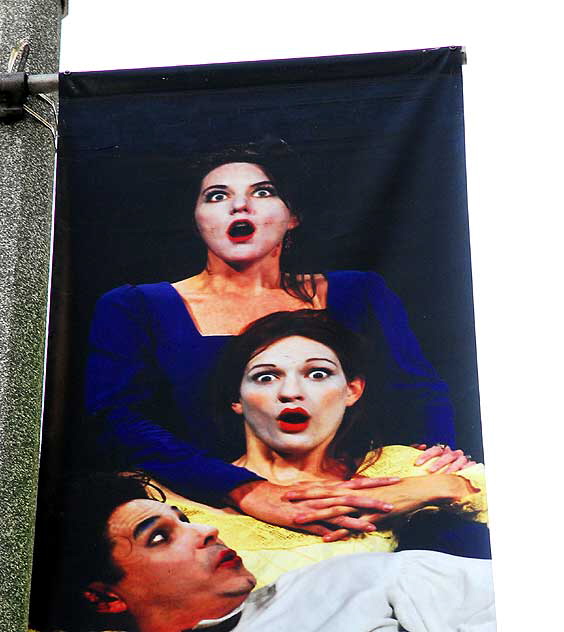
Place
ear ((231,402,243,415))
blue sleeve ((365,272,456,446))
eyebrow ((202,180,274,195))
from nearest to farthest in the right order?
blue sleeve ((365,272,456,446)) < ear ((231,402,243,415)) < eyebrow ((202,180,274,195))

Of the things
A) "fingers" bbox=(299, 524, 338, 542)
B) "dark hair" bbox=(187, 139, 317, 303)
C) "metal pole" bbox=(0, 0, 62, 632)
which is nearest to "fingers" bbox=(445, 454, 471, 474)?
"fingers" bbox=(299, 524, 338, 542)

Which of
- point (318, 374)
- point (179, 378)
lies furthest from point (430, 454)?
point (179, 378)

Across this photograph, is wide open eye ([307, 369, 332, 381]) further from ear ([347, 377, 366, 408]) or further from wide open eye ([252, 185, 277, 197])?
wide open eye ([252, 185, 277, 197])

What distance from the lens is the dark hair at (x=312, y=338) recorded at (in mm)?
3387

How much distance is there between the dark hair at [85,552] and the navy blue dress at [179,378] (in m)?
0.08

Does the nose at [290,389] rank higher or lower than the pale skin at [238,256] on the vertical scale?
lower

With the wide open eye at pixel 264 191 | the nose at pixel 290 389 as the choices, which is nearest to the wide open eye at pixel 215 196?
the wide open eye at pixel 264 191

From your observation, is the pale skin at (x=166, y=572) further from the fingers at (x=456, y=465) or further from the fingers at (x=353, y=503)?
the fingers at (x=456, y=465)

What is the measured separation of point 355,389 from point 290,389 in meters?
0.21

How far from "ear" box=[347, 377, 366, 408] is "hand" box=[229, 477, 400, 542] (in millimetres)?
248

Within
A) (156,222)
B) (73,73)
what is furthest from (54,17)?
(156,222)

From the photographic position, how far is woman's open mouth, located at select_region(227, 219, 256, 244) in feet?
12.0

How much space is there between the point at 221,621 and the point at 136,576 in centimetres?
29

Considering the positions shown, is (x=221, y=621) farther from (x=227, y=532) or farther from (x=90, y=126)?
(x=90, y=126)
